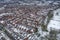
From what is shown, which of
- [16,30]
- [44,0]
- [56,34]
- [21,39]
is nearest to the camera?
[21,39]

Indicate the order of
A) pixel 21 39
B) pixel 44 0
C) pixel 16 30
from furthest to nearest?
pixel 44 0, pixel 16 30, pixel 21 39

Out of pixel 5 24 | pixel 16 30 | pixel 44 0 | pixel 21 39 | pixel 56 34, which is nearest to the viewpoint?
pixel 21 39

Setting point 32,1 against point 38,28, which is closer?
point 38,28

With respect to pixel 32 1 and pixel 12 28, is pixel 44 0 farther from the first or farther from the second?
pixel 12 28

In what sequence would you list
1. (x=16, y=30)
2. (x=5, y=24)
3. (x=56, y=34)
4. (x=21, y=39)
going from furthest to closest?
1. (x=5, y=24)
2. (x=16, y=30)
3. (x=56, y=34)
4. (x=21, y=39)

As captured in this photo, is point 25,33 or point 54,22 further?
point 54,22

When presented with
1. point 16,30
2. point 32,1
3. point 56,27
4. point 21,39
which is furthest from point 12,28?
point 32,1

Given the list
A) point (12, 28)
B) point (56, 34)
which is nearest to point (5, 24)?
point (12, 28)

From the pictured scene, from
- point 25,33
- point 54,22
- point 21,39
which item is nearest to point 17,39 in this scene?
point 21,39

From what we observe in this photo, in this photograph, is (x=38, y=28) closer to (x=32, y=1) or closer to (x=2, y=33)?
(x=2, y=33)
